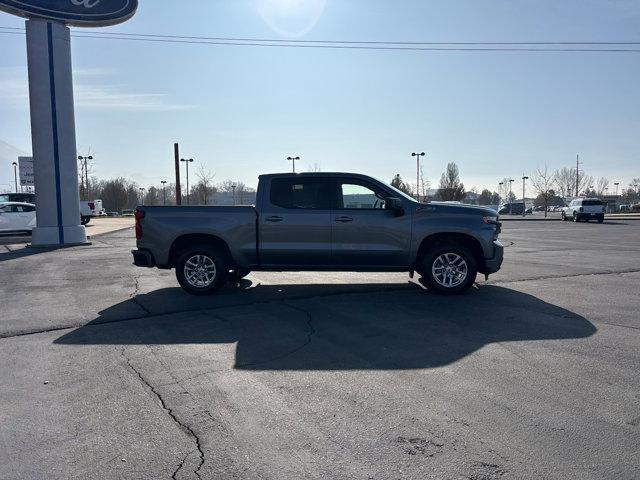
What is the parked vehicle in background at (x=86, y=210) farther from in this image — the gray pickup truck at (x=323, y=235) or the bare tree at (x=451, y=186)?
the bare tree at (x=451, y=186)

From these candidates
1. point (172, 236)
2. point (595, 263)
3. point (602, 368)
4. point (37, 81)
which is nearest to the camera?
point (602, 368)

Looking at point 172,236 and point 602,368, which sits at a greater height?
point 172,236

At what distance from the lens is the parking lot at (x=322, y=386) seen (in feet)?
10.6

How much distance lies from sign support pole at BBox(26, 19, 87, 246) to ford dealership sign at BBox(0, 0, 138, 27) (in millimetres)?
329

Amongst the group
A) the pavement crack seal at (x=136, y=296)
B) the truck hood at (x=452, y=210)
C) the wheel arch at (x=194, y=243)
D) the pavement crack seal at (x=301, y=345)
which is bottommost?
the pavement crack seal at (x=301, y=345)

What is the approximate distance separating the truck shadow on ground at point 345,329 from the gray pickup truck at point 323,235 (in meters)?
0.52

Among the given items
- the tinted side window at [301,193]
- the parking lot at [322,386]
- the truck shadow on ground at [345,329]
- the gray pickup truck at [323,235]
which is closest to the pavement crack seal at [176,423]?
the parking lot at [322,386]

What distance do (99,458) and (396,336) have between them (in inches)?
142

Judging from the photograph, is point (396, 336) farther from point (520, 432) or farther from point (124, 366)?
point (124, 366)


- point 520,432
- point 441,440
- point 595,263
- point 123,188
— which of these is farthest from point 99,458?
point 123,188

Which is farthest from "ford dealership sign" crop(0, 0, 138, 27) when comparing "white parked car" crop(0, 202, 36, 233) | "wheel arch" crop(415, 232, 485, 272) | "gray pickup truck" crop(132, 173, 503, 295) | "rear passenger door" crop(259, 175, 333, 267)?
"wheel arch" crop(415, 232, 485, 272)

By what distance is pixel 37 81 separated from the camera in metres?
18.0

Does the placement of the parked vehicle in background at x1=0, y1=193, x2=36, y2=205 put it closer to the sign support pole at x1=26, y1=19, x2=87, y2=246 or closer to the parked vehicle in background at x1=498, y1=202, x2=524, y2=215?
the sign support pole at x1=26, y1=19, x2=87, y2=246

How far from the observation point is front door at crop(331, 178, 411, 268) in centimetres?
858
